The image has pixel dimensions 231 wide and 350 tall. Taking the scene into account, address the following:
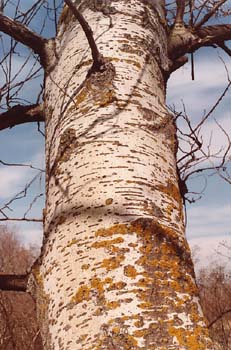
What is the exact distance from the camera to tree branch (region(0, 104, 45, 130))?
1750 mm

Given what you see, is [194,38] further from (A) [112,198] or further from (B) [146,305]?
(B) [146,305]

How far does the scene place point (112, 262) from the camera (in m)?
1.01

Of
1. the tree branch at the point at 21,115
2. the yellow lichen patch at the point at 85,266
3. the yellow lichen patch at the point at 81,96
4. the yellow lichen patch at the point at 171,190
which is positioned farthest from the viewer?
the tree branch at the point at 21,115

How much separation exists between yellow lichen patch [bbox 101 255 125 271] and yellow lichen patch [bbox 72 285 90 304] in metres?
0.06

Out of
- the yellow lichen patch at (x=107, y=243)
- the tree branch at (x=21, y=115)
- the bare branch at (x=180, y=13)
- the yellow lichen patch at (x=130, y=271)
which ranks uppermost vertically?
the bare branch at (x=180, y=13)

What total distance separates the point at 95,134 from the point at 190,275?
0.41m

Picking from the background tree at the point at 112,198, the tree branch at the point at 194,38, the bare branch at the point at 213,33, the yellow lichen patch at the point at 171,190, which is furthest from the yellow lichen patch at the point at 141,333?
the bare branch at the point at 213,33

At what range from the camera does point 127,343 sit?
2.97 ft

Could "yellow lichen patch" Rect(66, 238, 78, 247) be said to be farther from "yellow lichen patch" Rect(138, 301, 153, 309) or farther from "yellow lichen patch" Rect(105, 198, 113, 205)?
"yellow lichen patch" Rect(138, 301, 153, 309)

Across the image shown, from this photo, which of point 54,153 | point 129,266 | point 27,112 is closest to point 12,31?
point 27,112

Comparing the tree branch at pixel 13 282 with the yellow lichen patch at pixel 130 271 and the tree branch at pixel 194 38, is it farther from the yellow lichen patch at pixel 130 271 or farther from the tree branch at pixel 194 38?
the tree branch at pixel 194 38

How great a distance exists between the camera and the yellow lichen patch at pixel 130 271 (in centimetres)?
99

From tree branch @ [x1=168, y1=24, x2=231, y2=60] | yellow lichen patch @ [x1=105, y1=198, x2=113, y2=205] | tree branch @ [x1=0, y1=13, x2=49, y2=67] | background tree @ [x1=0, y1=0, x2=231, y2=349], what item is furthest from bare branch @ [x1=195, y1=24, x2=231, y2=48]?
yellow lichen patch @ [x1=105, y1=198, x2=113, y2=205]

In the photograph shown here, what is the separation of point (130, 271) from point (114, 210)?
0.49ft
